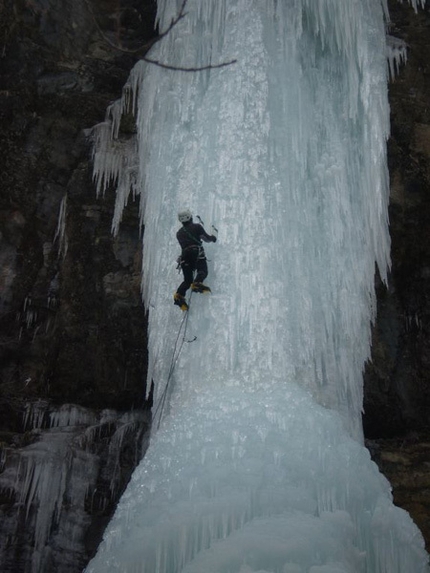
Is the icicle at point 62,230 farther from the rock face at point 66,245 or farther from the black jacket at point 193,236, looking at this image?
the black jacket at point 193,236

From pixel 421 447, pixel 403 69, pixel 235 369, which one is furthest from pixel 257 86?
pixel 421 447

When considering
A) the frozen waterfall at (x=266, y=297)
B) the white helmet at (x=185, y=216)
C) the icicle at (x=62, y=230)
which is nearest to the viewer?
the frozen waterfall at (x=266, y=297)

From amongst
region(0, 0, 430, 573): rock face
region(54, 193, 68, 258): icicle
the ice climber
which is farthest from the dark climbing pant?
region(54, 193, 68, 258): icicle

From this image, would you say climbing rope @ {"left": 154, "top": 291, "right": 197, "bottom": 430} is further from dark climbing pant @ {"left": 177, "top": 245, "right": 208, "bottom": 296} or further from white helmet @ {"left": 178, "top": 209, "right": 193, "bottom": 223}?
white helmet @ {"left": 178, "top": 209, "right": 193, "bottom": 223}

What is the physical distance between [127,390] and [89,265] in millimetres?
1769

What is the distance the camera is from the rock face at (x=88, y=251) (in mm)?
7805

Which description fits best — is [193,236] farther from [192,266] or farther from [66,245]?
[66,245]

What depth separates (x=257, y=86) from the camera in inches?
220

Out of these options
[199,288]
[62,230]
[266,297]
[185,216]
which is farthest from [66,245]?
[266,297]

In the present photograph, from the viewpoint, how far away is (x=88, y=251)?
8211mm

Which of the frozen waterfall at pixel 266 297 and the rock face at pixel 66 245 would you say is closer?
the frozen waterfall at pixel 266 297

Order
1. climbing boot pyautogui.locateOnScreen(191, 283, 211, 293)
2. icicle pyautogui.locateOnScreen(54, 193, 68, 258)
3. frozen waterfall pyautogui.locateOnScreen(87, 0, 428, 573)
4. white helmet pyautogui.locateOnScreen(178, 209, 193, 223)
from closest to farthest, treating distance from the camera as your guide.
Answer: frozen waterfall pyautogui.locateOnScreen(87, 0, 428, 573) < climbing boot pyautogui.locateOnScreen(191, 283, 211, 293) < white helmet pyautogui.locateOnScreen(178, 209, 193, 223) < icicle pyautogui.locateOnScreen(54, 193, 68, 258)

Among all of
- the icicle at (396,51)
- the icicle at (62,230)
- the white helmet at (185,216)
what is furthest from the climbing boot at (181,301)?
the icicle at (396,51)

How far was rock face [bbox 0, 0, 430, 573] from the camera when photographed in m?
7.80
